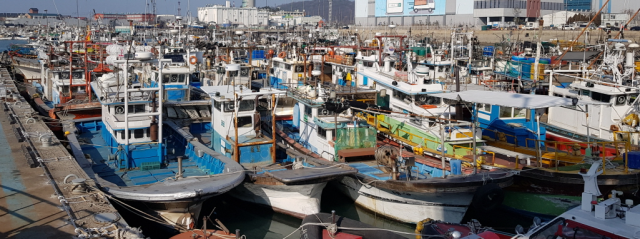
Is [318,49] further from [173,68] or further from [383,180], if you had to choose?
[383,180]

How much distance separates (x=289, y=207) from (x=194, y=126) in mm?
8356

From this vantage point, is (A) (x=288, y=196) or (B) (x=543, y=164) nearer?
(A) (x=288, y=196)

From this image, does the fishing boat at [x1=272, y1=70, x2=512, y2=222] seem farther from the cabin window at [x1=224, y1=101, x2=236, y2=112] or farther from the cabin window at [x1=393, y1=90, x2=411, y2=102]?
the cabin window at [x1=224, y1=101, x2=236, y2=112]

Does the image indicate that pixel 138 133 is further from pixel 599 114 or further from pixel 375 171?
pixel 599 114

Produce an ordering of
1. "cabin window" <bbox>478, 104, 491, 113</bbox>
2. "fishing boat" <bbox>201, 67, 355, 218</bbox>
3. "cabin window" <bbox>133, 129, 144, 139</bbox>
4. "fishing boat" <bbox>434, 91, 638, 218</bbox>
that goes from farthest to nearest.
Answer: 1. "cabin window" <bbox>478, 104, 491, 113</bbox>
2. "cabin window" <bbox>133, 129, 144, 139</bbox>
3. "fishing boat" <bbox>201, 67, 355, 218</bbox>
4. "fishing boat" <bbox>434, 91, 638, 218</bbox>

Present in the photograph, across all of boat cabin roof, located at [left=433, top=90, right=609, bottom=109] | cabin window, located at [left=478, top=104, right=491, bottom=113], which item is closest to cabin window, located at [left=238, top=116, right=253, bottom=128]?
boat cabin roof, located at [left=433, top=90, right=609, bottom=109]

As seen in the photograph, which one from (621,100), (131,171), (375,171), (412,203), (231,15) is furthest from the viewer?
(231,15)

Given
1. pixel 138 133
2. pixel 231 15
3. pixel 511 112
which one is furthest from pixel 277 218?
pixel 231 15

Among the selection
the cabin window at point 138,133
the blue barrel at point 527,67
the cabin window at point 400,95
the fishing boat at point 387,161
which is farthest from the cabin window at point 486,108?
the blue barrel at point 527,67

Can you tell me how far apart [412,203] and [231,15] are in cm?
14565

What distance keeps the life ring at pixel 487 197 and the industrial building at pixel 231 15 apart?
13237 centimetres

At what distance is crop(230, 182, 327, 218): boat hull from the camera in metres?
16.5

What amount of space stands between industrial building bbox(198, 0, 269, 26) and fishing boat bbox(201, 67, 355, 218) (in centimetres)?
12651

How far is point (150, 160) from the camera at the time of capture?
18.6m
